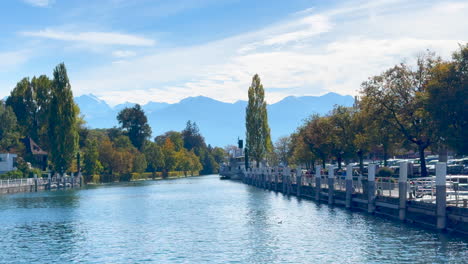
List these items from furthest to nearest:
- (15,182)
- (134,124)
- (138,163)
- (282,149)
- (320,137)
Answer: (134,124) → (282,149) → (138,163) → (15,182) → (320,137)

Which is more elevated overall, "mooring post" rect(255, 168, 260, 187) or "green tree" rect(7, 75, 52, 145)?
"green tree" rect(7, 75, 52, 145)

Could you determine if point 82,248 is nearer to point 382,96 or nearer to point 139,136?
point 382,96

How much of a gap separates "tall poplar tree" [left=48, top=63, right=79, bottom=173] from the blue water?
50.6 metres

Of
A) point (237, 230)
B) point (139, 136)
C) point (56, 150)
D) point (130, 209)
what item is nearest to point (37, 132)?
point (56, 150)

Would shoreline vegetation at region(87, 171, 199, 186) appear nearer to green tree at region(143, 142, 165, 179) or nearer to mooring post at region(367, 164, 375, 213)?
green tree at region(143, 142, 165, 179)

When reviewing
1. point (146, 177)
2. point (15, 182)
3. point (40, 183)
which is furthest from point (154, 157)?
point (15, 182)

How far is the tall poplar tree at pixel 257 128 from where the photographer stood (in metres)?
137

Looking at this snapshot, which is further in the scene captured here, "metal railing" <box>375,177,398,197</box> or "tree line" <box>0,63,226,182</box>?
"tree line" <box>0,63,226,182</box>

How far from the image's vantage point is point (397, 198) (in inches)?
1647

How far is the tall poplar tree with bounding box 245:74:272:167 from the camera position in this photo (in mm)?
136875

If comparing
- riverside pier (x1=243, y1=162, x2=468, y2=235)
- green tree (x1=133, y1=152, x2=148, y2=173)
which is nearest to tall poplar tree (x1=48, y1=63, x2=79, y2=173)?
green tree (x1=133, y1=152, x2=148, y2=173)

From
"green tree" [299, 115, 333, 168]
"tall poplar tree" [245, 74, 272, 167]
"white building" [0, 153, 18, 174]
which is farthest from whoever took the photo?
"tall poplar tree" [245, 74, 272, 167]

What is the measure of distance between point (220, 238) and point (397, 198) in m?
13.1

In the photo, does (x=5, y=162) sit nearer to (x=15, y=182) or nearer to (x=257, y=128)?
(x=15, y=182)
